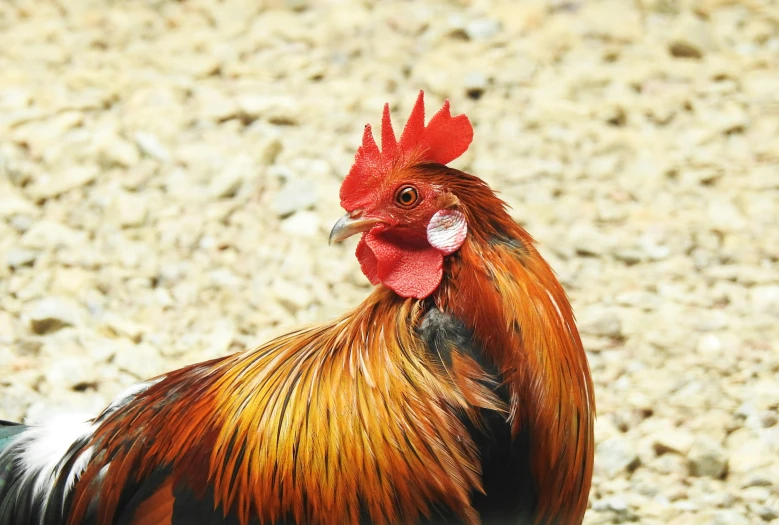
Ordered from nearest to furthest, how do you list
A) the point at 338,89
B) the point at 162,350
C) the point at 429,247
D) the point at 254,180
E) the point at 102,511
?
the point at 429,247, the point at 102,511, the point at 162,350, the point at 254,180, the point at 338,89

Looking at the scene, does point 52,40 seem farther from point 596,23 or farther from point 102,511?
point 102,511

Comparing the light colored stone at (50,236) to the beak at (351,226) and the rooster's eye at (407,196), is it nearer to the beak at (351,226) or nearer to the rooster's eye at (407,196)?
the beak at (351,226)

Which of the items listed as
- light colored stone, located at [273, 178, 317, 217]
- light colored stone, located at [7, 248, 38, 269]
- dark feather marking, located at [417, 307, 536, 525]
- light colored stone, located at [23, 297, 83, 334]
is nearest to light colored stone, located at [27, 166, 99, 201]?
light colored stone, located at [7, 248, 38, 269]

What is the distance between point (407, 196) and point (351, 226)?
6.8 inches

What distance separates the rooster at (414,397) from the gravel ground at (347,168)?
46.4 inches

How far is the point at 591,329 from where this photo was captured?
14.1 feet

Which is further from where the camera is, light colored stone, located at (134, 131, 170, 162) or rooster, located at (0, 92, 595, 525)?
light colored stone, located at (134, 131, 170, 162)

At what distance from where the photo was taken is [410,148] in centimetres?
266

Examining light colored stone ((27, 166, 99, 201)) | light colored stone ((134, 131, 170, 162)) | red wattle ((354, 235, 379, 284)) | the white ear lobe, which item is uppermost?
the white ear lobe

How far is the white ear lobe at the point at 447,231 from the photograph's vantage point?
2510 millimetres

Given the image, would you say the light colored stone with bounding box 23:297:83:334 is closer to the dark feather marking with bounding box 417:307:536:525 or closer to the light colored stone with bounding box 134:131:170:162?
the light colored stone with bounding box 134:131:170:162

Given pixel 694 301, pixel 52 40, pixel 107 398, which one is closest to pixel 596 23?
pixel 694 301

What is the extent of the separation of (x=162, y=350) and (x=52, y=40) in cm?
312

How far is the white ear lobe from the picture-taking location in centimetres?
251
